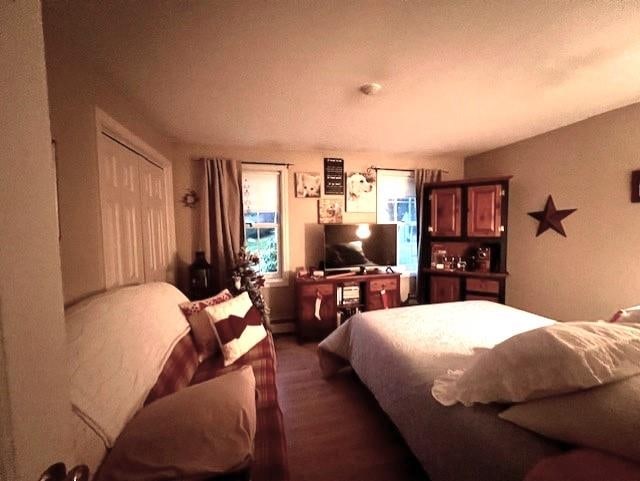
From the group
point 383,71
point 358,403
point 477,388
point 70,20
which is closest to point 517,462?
point 477,388

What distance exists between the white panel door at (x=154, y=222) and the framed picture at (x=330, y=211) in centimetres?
181

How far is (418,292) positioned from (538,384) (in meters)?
2.87

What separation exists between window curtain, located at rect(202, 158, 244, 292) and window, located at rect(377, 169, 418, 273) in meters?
1.95

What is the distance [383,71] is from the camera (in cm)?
163

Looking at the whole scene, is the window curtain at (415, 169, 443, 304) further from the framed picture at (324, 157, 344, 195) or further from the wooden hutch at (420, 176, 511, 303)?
the framed picture at (324, 157, 344, 195)

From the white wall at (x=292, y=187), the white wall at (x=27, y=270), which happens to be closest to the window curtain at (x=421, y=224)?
the white wall at (x=292, y=187)

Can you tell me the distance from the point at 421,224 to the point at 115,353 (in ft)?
11.4

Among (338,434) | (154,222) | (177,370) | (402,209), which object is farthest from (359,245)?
(177,370)

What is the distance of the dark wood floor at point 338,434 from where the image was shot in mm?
1354

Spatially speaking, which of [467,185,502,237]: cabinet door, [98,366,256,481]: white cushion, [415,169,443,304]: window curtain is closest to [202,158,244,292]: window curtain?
[98,366,256,481]: white cushion

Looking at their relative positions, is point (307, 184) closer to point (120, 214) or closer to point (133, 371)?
point (120, 214)

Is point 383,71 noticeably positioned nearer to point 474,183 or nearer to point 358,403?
point 474,183

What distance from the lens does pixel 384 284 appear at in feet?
10.6

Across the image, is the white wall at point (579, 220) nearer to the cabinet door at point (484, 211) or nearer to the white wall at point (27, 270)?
the cabinet door at point (484, 211)
